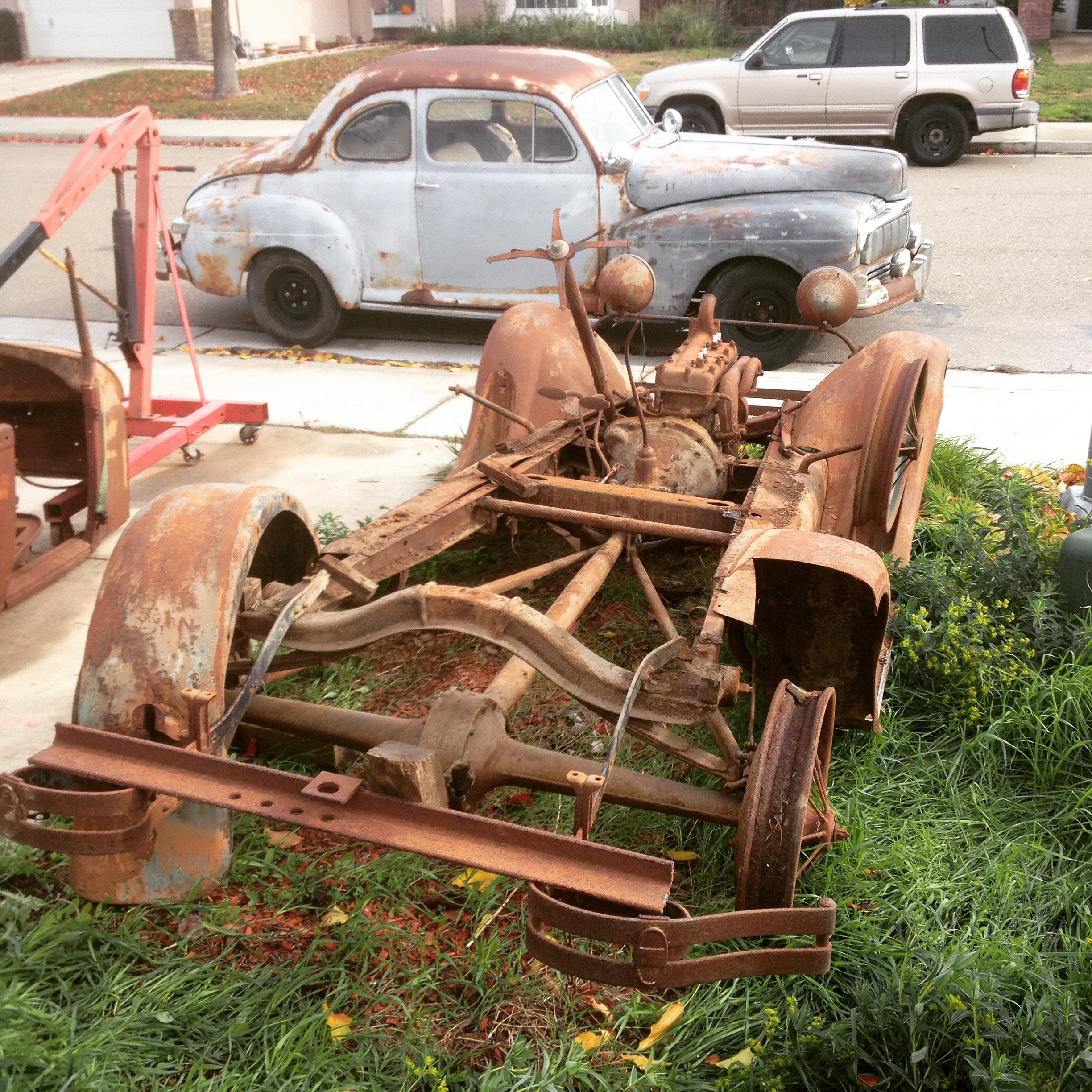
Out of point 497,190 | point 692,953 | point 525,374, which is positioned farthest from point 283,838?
point 497,190

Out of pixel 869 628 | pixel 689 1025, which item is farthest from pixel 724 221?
pixel 689 1025

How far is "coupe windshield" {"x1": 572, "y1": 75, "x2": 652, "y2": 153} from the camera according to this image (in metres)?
7.95

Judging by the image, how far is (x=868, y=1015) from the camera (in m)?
2.65

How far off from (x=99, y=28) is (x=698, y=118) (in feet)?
55.6

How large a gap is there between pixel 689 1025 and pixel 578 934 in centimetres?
65

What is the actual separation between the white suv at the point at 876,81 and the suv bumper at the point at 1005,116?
12mm

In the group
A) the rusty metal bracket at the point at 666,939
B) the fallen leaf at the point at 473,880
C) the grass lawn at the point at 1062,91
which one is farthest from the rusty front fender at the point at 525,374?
the grass lawn at the point at 1062,91

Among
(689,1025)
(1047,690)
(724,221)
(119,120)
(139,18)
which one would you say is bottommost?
(689,1025)

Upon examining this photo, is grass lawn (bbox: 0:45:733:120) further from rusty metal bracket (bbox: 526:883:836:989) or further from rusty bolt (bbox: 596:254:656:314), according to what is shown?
rusty metal bracket (bbox: 526:883:836:989)

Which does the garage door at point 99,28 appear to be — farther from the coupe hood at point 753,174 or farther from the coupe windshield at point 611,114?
the coupe hood at point 753,174

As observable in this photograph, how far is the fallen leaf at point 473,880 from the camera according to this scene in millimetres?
3207

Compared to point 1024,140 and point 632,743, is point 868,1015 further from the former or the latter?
point 1024,140

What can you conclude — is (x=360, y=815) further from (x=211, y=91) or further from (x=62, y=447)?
(x=211, y=91)

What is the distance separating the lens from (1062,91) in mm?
18703
